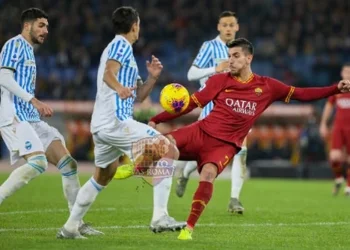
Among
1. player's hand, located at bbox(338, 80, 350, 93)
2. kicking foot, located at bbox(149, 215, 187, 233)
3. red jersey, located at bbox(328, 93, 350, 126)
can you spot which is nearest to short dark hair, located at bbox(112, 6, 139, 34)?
kicking foot, located at bbox(149, 215, 187, 233)

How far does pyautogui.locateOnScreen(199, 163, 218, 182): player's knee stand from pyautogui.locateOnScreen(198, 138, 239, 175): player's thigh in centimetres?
4

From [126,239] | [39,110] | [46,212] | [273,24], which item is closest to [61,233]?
[126,239]

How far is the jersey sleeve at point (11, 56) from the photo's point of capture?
380 inches

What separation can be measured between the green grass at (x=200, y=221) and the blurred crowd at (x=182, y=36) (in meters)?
12.4

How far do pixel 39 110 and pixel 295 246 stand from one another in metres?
2.87

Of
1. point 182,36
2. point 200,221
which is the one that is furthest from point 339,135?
point 182,36

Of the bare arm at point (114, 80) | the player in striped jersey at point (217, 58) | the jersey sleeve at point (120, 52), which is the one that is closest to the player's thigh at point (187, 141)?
the bare arm at point (114, 80)

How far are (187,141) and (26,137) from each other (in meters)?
1.74

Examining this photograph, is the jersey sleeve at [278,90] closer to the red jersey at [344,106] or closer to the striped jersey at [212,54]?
the striped jersey at [212,54]

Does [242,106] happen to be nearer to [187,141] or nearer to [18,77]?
[187,141]

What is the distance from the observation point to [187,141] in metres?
9.15

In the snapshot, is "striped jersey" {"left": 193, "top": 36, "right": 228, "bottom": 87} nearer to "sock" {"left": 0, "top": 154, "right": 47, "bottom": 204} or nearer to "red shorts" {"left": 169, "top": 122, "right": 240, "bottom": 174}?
"red shorts" {"left": 169, "top": 122, "right": 240, "bottom": 174}

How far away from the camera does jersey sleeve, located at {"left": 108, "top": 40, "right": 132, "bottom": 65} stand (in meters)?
8.74

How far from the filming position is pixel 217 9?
3194cm
